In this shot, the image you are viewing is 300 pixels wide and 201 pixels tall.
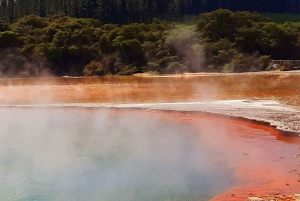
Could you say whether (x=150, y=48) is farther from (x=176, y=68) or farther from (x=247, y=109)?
(x=247, y=109)

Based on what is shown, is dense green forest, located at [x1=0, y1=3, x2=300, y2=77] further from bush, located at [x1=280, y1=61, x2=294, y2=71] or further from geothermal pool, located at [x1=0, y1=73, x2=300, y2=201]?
geothermal pool, located at [x1=0, y1=73, x2=300, y2=201]

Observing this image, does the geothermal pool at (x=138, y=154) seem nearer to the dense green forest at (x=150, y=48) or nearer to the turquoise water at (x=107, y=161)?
the turquoise water at (x=107, y=161)

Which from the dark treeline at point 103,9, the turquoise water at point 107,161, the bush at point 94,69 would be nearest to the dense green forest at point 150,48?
the bush at point 94,69

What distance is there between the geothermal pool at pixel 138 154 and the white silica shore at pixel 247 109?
19.5 inches

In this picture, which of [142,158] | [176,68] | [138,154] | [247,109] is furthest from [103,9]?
[142,158]

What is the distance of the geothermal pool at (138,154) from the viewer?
13820 mm

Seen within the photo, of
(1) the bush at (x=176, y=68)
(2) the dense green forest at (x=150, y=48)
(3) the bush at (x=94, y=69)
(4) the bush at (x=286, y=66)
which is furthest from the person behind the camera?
(3) the bush at (x=94, y=69)

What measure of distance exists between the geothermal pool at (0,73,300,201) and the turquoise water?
→ 0.03 meters

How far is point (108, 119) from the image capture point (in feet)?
90.1

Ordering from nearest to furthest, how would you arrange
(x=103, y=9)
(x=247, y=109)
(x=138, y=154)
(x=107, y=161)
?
(x=107, y=161), (x=138, y=154), (x=247, y=109), (x=103, y=9)

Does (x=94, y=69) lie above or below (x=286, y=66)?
below

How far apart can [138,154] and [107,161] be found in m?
1.63

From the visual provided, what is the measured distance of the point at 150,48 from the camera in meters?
65.9

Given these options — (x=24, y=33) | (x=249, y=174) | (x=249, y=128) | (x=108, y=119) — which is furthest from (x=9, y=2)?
(x=249, y=174)
